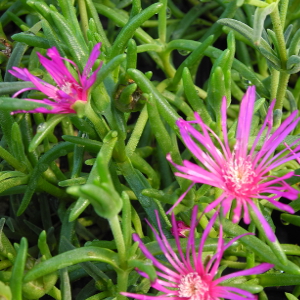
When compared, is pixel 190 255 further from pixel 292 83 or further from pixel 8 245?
pixel 292 83

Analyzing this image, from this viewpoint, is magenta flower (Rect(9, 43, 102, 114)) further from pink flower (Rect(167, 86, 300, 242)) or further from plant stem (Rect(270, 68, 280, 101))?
plant stem (Rect(270, 68, 280, 101))

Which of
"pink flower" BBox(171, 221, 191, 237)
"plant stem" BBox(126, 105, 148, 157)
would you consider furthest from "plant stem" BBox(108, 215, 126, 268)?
"plant stem" BBox(126, 105, 148, 157)

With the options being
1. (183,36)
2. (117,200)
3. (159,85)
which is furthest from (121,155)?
(183,36)

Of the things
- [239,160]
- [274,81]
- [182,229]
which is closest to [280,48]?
[274,81]

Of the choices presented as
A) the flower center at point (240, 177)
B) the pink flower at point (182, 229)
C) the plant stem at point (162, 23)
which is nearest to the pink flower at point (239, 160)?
the flower center at point (240, 177)

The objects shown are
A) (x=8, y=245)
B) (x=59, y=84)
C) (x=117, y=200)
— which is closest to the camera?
(x=117, y=200)

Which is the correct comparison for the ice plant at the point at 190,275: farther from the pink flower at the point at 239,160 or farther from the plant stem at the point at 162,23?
the plant stem at the point at 162,23

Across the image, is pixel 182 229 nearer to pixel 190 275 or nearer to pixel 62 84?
pixel 190 275
